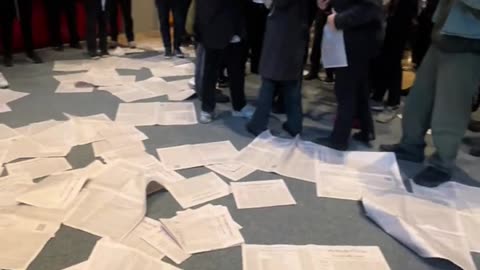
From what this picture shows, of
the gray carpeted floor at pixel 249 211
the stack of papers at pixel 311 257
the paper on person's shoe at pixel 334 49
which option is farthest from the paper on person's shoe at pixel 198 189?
the paper on person's shoe at pixel 334 49

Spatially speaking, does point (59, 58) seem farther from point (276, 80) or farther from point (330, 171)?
point (330, 171)

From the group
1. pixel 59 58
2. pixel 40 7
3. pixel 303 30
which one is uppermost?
pixel 303 30

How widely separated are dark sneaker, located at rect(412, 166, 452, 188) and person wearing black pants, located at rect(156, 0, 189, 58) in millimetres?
2403

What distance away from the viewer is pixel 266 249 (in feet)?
5.74

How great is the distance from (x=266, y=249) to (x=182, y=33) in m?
2.76

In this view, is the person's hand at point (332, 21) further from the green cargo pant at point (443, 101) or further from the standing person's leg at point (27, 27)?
the standing person's leg at point (27, 27)

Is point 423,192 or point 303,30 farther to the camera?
point 303,30

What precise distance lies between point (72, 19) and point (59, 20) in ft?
0.34

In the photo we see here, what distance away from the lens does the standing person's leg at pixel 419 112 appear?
2285mm

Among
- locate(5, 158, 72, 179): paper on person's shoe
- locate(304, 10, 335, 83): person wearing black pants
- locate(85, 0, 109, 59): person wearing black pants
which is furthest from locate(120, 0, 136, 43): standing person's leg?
locate(5, 158, 72, 179): paper on person's shoe

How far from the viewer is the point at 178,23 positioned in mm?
4074

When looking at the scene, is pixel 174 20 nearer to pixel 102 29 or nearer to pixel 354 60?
pixel 102 29

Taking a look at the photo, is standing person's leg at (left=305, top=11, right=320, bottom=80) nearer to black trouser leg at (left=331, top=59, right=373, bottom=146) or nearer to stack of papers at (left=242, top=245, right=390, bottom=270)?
black trouser leg at (left=331, top=59, right=373, bottom=146)

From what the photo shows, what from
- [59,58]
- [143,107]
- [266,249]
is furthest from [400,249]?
[59,58]
